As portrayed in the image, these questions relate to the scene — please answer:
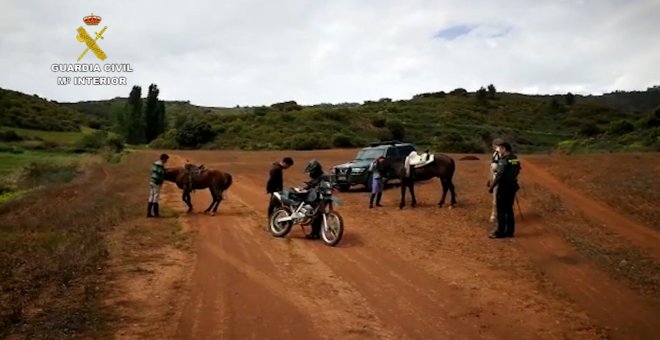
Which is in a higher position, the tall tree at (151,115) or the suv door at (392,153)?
the tall tree at (151,115)

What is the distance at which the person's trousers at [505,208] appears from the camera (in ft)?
38.7

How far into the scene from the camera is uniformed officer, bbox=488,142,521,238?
38.7ft

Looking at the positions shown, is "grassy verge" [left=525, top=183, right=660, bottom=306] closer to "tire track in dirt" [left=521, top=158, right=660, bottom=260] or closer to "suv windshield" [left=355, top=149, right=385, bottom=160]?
"tire track in dirt" [left=521, top=158, right=660, bottom=260]

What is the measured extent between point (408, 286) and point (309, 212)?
4.02 metres

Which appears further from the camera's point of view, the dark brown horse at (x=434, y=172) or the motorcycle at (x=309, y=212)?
the dark brown horse at (x=434, y=172)

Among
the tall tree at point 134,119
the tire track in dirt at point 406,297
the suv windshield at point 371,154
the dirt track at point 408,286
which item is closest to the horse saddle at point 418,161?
the dirt track at point 408,286

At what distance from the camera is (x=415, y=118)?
70.8 m

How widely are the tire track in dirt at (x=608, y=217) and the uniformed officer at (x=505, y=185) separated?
254cm

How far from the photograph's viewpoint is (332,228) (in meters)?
11.7

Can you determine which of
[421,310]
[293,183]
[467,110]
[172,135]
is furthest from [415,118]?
[421,310]

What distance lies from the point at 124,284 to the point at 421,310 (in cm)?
445

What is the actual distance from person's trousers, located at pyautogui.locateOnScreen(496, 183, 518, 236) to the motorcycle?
3.39 m

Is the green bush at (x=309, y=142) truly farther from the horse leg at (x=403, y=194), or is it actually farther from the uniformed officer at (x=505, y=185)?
the uniformed officer at (x=505, y=185)

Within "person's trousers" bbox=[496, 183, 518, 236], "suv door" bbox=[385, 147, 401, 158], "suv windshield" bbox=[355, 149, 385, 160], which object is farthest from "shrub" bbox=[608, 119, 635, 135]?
"person's trousers" bbox=[496, 183, 518, 236]
